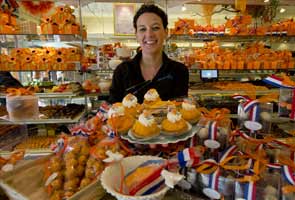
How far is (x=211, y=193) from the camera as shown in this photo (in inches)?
25.5

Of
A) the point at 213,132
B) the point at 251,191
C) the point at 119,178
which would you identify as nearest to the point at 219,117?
the point at 213,132

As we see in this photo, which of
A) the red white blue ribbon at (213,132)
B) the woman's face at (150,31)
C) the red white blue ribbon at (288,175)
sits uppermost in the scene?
the woman's face at (150,31)

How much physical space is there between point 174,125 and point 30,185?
1.63 ft

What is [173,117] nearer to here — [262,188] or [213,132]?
[213,132]

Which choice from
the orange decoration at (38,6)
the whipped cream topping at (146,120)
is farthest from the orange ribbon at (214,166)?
the orange decoration at (38,6)

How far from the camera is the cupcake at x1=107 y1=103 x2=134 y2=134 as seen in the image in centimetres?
83

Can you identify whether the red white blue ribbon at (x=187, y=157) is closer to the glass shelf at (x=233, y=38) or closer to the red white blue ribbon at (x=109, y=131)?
the red white blue ribbon at (x=109, y=131)

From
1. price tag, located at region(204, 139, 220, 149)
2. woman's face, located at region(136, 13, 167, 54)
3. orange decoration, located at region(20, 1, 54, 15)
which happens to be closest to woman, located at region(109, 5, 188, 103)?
woman's face, located at region(136, 13, 167, 54)

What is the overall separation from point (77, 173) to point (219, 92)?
2835mm

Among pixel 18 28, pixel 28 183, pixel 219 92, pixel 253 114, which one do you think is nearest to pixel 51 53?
pixel 18 28

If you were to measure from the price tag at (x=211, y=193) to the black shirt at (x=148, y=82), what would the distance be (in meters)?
0.91

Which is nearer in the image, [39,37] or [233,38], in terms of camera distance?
[39,37]

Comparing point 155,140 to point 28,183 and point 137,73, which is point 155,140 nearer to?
point 28,183

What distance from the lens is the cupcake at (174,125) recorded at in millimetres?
819
